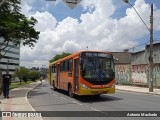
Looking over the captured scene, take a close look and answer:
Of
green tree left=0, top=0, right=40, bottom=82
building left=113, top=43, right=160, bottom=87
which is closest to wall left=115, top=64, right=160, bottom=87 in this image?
building left=113, top=43, right=160, bottom=87

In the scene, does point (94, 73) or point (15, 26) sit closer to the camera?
point (94, 73)

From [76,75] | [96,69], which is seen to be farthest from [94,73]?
[76,75]

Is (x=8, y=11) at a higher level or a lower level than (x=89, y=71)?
higher

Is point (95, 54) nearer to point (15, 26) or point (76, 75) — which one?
point (76, 75)

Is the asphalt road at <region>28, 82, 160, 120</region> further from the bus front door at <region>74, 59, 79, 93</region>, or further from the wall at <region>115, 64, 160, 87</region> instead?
the wall at <region>115, 64, 160, 87</region>

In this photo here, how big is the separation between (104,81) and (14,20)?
2033cm

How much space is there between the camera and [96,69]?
2014cm

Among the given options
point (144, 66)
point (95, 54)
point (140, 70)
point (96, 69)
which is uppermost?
point (95, 54)

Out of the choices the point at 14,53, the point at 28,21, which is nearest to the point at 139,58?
the point at 28,21

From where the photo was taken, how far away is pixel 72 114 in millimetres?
14539

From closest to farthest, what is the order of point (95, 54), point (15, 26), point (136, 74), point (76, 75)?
1. point (95, 54)
2. point (76, 75)
3. point (15, 26)
4. point (136, 74)

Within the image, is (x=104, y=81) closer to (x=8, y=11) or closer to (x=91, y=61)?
(x=91, y=61)

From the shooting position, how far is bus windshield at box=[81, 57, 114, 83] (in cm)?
2005

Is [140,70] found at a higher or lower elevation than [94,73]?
higher
